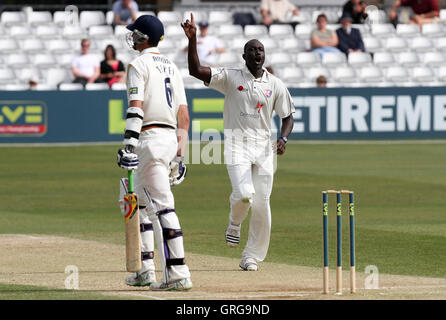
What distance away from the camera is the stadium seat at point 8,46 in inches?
1005

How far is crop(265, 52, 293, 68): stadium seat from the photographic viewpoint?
1043 inches

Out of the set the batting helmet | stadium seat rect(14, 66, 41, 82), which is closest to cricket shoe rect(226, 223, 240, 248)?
the batting helmet

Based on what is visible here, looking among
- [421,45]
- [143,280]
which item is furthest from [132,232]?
[421,45]

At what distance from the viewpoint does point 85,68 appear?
24.4m

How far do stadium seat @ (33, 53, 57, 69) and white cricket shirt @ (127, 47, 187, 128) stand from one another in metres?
16.9

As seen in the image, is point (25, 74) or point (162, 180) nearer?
point (162, 180)

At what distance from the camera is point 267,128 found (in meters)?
10.1

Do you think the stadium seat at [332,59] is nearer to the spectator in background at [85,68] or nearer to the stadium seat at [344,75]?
the stadium seat at [344,75]

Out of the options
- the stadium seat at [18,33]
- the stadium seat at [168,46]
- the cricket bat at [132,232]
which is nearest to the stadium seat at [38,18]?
the stadium seat at [18,33]

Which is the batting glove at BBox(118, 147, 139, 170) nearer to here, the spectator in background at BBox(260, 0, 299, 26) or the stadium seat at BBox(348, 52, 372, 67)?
the stadium seat at BBox(348, 52, 372, 67)

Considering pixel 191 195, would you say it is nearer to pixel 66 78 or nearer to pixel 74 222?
pixel 74 222

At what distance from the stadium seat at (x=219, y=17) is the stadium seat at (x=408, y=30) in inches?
183

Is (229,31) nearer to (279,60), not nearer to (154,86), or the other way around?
(279,60)

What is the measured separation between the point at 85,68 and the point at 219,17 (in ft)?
15.5
